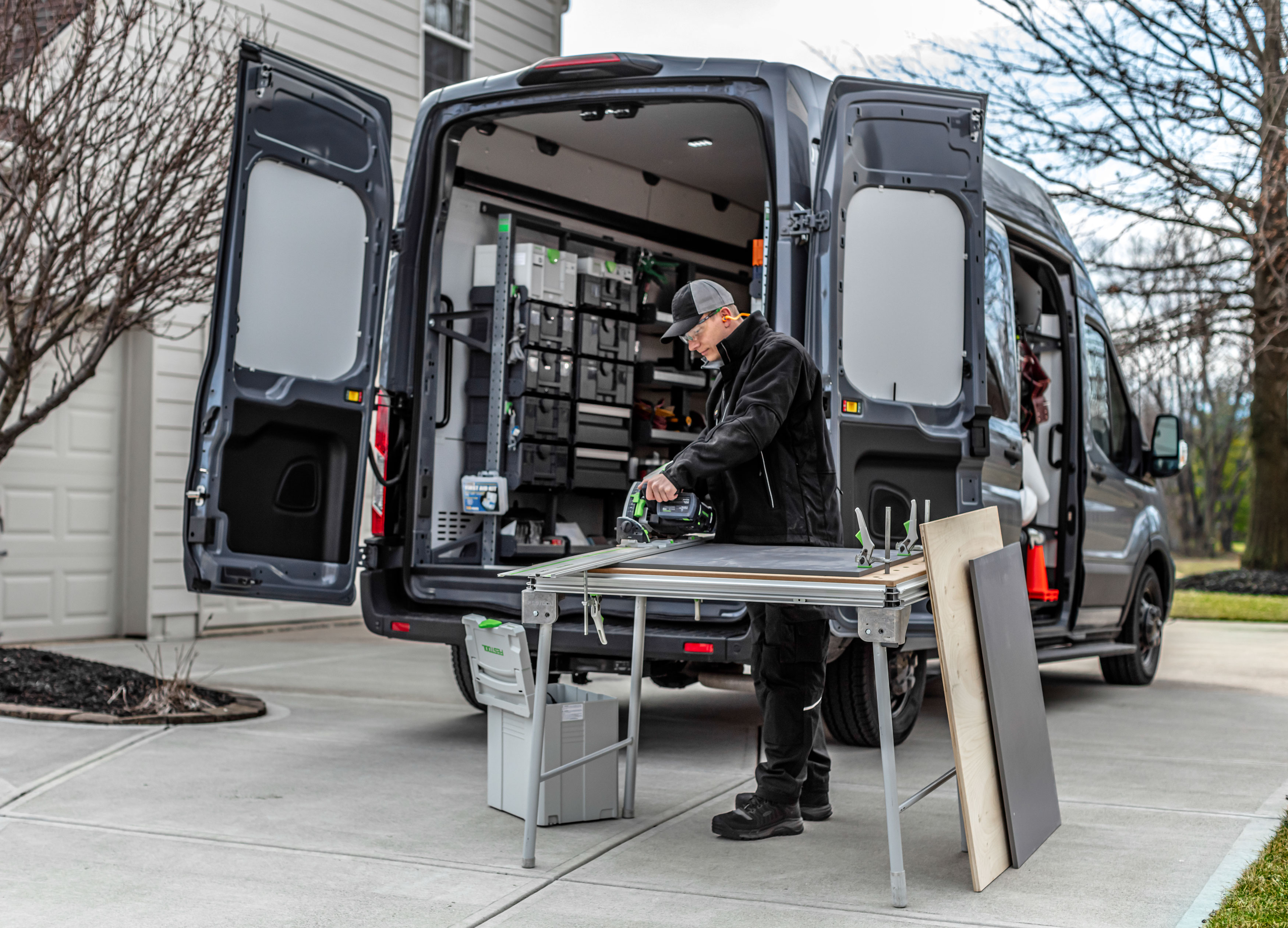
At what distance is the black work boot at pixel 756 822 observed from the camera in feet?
14.5

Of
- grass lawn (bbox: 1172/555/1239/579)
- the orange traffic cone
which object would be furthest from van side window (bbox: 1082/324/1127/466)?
grass lawn (bbox: 1172/555/1239/579)

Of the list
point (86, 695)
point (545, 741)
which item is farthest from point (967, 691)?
point (86, 695)

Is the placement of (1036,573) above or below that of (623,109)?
below

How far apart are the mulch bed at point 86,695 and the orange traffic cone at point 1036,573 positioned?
13.3ft

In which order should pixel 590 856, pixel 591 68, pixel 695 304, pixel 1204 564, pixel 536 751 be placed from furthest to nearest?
pixel 1204 564, pixel 591 68, pixel 695 304, pixel 590 856, pixel 536 751

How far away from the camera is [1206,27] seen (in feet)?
47.2

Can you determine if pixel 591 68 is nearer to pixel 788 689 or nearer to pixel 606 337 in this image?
pixel 606 337

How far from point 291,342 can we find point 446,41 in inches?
322

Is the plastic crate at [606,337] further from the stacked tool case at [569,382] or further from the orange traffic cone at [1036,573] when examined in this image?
the orange traffic cone at [1036,573]

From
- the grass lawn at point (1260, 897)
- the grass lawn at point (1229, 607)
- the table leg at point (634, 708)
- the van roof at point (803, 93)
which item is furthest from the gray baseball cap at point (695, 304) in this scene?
the grass lawn at point (1229, 607)

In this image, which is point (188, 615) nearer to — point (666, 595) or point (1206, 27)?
point (666, 595)

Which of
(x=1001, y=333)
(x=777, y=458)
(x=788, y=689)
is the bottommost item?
(x=788, y=689)

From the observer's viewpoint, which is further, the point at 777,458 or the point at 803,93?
the point at 803,93

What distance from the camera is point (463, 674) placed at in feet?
21.9
